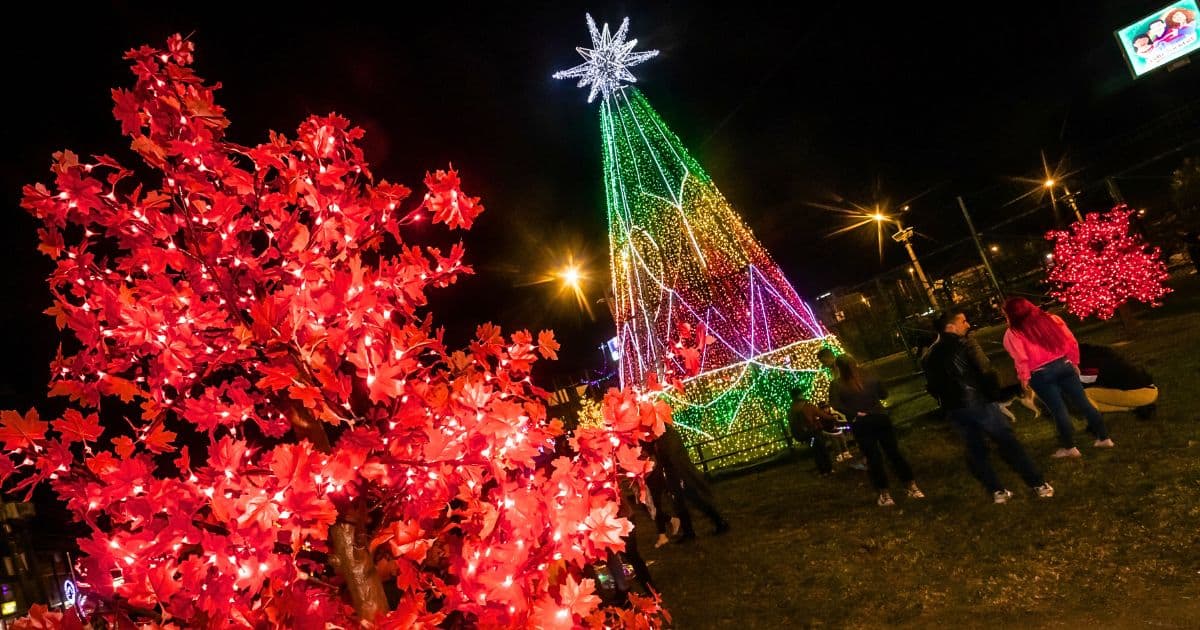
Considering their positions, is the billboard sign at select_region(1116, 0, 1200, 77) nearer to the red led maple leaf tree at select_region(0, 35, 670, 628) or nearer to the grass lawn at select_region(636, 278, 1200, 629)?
the grass lawn at select_region(636, 278, 1200, 629)

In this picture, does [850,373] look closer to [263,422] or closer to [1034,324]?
[1034,324]

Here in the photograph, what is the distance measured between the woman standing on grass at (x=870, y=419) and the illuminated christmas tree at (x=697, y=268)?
17.6ft

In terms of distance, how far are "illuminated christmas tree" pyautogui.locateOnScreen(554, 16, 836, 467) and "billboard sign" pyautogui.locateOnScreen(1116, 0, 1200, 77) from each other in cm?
Result: 1599

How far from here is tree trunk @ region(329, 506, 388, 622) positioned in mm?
2721

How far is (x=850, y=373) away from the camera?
23.9 feet

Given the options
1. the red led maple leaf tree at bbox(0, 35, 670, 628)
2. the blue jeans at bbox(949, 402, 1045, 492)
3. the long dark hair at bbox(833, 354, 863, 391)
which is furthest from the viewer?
the long dark hair at bbox(833, 354, 863, 391)

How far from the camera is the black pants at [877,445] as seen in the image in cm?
730

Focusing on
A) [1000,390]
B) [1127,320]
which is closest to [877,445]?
[1000,390]

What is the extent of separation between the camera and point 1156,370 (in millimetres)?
9773

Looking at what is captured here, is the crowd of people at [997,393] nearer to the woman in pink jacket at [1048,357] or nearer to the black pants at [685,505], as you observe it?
the woman in pink jacket at [1048,357]

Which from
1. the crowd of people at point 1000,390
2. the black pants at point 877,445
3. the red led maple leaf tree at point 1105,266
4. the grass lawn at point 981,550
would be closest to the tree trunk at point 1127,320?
the red led maple leaf tree at point 1105,266

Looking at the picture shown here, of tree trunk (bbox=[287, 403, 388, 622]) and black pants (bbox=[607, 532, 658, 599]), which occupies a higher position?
tree trunk (bbox=[287, 403, 388, 622])

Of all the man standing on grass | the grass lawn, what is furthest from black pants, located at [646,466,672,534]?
the man standing on grass

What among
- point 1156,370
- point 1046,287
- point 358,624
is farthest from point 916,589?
point 1046,287
